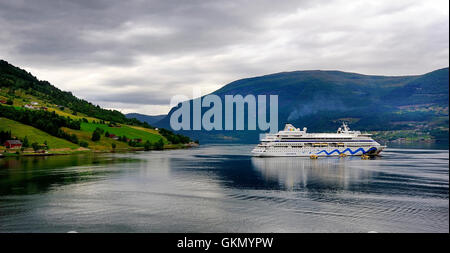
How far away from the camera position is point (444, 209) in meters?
39.5

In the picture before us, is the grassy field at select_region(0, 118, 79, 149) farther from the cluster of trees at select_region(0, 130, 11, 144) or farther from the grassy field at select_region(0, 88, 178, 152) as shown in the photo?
the cluster of trees at select_region(0, 130, 11, 144)

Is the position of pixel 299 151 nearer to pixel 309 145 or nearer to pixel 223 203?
pixel 309 145

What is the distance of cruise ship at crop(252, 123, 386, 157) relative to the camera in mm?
117688

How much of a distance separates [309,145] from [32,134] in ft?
333

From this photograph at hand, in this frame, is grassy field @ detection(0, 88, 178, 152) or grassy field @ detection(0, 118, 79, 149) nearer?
grassy field @ detection(0, 118, 79, 149)

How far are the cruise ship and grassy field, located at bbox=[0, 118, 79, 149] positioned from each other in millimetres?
71992

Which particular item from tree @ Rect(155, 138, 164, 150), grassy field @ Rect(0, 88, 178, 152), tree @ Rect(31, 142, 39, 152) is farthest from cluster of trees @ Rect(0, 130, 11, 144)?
tree @ Rect(155, 138, 164, 150)

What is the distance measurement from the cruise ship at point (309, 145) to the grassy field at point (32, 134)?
236ft

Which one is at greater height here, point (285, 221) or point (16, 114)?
point (16, 114)

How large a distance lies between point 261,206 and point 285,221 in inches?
258

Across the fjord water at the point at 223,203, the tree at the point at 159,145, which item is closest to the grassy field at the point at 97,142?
the tree at the point at 159,145
